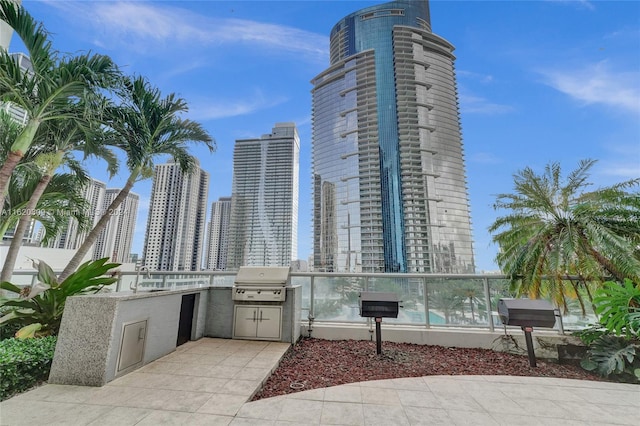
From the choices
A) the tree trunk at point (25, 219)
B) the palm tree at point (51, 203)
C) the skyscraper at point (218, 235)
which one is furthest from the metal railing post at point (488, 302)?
the skyscraper at point (218, 235)

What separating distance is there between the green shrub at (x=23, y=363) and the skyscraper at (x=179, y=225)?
28469 millimetres

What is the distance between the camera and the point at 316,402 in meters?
2.14

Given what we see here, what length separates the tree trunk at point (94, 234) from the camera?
5.00m

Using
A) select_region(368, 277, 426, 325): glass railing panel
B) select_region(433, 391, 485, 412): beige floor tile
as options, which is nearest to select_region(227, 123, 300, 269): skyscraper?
select_region(368, 277, 426, 325): glass railing panel

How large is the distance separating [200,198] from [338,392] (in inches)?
1472

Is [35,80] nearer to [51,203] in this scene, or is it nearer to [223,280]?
[51,203]

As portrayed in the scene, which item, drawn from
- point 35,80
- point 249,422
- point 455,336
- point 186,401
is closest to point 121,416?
point 186,401

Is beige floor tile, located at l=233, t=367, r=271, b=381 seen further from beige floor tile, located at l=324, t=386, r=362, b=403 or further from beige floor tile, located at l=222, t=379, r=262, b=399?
beige floor tile, located at l=324, t=386, r=362, b=403

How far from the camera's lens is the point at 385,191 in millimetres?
41812

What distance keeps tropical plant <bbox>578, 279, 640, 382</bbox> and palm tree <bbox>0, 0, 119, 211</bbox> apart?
8.70m

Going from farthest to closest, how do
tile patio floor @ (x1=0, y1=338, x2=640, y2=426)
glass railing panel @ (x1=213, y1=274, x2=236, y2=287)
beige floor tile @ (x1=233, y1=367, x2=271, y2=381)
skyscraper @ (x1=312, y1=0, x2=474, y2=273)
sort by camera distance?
skyscraper @ (x1=312, y1=0, x2=474, y2=273)
glass railing panel @ (x1=213, y1=274, x2=236, y2=287)
beige floor tile @ (x1=233, y1=367, x2=271, y2=381)
tile patio floor @ (x1=0, y1=338, x2=640, y2=426)

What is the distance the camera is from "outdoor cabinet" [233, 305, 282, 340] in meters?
4.16

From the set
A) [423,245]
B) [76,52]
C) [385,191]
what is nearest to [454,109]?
[385,191]

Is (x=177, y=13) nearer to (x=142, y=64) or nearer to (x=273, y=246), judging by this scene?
(x=142, y=64)
